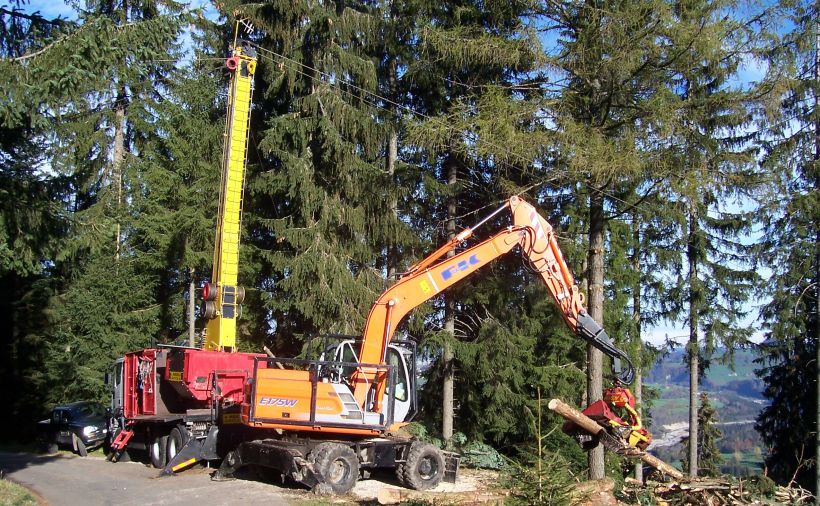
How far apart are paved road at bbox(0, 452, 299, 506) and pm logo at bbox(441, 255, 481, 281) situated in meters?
4.59

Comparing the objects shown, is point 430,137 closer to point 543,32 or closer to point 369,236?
point 543,32

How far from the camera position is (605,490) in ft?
33.9

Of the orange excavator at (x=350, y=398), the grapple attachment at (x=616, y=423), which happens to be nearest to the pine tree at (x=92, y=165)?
the orange excavator at (x=350, y=398)

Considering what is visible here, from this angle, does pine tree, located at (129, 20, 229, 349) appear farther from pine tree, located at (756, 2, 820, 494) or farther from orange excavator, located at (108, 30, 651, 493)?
pine tree, located at (756, 2, 820, 494)

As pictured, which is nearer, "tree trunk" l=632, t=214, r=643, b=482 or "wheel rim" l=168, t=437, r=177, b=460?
"wheel rim" l=168, t=437, r=177, b=460

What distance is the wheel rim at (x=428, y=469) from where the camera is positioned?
13289 millimetres

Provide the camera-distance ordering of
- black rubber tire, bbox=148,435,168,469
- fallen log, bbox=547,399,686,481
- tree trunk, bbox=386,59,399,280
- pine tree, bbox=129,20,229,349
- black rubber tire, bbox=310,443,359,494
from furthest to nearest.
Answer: pine tree, bbox=129,20,229,349
tree trunk, bbox=386,59,399,280
black rubber tire, bbox=148,435,168,469
black rubber tire, bbox=310,443,359,494
fallen log, bbox=547,399,686,481

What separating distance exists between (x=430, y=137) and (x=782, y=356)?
1805 cm

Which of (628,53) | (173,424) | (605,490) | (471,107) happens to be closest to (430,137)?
(471,107)

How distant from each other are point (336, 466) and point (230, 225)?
6.64 m

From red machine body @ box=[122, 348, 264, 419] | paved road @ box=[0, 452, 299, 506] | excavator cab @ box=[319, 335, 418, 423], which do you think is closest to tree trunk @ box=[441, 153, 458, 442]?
excavator cab @ box=[319, 335, 418, 423]

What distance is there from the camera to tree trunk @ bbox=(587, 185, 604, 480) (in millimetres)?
13613

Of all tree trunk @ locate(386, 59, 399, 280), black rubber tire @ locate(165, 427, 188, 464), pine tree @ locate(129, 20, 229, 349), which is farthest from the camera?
pine tree @ locate(129, 20, 229, 349)

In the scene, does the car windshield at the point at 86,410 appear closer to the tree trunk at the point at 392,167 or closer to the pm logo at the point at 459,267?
the tree trunk at the point at 392,167
